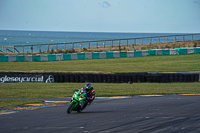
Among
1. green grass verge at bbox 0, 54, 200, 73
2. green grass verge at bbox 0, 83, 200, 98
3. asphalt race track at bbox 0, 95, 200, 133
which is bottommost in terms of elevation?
asphalt race track at bbox 0, 95, 200, 133

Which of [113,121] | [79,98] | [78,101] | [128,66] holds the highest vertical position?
[128,66]

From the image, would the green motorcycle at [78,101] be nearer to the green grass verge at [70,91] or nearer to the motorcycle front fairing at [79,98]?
the motorcycle front fairing at [79,98]

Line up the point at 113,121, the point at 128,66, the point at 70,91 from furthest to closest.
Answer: the point at 128,66
the point at 70,91
the point at 113,121

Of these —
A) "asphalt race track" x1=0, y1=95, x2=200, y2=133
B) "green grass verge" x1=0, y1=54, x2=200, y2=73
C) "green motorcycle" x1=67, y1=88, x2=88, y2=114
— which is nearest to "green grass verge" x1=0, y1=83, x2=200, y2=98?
"asphalt race track" x1=0, y1=95, x2=200, y2=133

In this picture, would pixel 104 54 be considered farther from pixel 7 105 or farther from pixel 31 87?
pixel 7 105

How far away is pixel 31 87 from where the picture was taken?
2003 centimetres

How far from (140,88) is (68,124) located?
10.8 m

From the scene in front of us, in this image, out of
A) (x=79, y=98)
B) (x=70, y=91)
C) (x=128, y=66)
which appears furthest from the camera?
(x=128, y=66)

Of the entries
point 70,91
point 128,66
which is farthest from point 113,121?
point 128,66

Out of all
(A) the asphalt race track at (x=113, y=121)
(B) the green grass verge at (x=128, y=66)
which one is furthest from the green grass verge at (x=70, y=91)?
(B) the green grass verge at (x=128, y=66)

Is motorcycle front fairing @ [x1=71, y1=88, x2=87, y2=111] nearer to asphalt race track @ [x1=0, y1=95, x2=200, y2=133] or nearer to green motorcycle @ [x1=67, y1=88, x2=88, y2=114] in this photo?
green motorcycle @ [x1=67, y1=88, x2=88, y2=114]

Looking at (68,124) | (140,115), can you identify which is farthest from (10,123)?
(140,115)

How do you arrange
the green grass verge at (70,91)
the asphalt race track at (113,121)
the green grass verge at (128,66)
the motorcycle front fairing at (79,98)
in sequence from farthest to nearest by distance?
the green grass verge at (128,66) < the green grass verge at (70,91) < the motorcycle front fairing at (79,98) < the asphalt race track at (113,121)

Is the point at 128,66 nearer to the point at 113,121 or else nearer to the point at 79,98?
the point at 79,98
